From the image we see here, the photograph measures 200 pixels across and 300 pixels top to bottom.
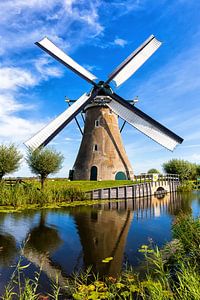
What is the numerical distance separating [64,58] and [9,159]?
12.8 metres

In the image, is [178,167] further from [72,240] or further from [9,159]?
[72,240]

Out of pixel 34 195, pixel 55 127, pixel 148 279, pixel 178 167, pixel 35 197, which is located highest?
pixel 55 127

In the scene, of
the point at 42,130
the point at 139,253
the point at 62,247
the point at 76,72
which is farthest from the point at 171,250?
the point at 76,72

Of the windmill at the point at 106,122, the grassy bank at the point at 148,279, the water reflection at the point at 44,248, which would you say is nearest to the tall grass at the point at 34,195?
the water reflection at the point at 44,248

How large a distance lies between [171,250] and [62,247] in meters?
3.17

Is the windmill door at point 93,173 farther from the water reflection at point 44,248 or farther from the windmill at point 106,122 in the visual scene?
the water reflection at point 44,248

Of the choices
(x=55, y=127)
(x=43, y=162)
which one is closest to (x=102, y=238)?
(x=43, y=162)

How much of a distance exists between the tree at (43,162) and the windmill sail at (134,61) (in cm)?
1038

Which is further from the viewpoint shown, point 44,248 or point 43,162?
point 43,162

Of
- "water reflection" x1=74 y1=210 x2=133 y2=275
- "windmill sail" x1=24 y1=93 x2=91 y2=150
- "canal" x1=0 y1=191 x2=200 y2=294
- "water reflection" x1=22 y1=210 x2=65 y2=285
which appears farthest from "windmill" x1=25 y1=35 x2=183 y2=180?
"water reflection" x1=22 y1=210 x2=65 y2=285

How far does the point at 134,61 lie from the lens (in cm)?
2684

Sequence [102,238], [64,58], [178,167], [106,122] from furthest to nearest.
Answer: [178,167]
[106,122]
[64,58]
[102,238]

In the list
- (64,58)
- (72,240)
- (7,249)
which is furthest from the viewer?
(64,58)

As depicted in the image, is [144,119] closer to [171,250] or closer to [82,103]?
[82,103]
